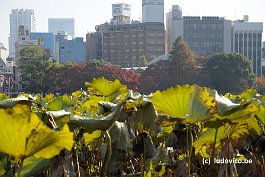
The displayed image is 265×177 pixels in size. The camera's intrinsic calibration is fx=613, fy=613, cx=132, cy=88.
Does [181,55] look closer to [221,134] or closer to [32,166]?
[221,134]

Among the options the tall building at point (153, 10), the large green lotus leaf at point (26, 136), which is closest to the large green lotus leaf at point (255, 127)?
the large green lotus leaf at point (26, 136)

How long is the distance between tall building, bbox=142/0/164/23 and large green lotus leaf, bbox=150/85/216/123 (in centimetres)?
15666

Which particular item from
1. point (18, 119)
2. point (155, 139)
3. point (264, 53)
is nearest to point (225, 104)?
point (18, 119)

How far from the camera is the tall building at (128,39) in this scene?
336ft

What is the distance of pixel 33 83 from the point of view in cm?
5931

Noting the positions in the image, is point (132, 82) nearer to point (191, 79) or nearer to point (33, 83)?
point (191, 79)

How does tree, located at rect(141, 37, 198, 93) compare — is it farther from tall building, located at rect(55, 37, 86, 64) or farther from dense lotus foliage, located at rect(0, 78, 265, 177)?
tall building, located at rect(55, 37, 86, 64)

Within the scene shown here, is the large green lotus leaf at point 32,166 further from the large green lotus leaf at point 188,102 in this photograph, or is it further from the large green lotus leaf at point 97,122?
the large green lotus leaf at point 188,102

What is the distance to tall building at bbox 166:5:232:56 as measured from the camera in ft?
359

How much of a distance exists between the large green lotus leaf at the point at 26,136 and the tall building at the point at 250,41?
10526 centimetres

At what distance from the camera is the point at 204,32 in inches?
4392

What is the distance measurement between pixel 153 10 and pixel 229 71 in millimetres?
103293

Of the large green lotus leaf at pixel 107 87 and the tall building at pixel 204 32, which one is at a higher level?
the tall building at pixel 204 32

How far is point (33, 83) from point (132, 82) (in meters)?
9.67
